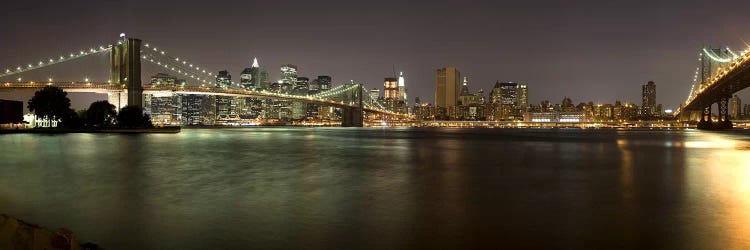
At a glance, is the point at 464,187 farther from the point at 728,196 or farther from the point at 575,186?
the point at 728,196

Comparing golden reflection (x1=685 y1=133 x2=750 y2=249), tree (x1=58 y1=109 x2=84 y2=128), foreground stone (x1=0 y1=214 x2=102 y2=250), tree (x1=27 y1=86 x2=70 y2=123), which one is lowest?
golden reflection (x1=685 y1=133 x2=750 y2=249)

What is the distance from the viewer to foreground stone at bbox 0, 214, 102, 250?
17.2ft

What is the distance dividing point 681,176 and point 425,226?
1362cm

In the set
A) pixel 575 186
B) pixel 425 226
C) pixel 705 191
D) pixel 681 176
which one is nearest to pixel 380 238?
pixel 425 226

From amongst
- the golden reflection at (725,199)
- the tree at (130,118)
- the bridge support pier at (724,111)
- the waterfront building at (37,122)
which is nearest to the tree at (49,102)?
the tree at (130,118)

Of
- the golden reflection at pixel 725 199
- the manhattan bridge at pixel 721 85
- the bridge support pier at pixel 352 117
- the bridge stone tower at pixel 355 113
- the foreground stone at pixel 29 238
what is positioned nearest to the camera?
the foreground stone at pixel 29 238

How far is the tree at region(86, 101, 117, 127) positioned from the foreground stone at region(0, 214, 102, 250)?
7021cm

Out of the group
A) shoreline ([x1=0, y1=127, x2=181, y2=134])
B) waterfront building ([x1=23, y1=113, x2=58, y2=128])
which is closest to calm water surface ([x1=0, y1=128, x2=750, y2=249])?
shoreline ([x1=0, y1=127, x2=181, y2=134])

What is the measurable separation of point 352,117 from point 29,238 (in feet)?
420

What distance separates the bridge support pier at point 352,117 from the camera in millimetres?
131113

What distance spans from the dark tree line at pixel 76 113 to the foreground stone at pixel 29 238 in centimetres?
6471

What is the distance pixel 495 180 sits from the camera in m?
16.9

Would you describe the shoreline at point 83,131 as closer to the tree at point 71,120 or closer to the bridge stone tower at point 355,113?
the tree at point 71,120

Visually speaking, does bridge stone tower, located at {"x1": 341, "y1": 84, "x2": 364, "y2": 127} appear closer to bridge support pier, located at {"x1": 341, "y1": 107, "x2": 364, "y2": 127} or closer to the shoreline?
bridge support pier, located at {"x1": 341, "y1": 107, "x2": 364, "y2": 127}
